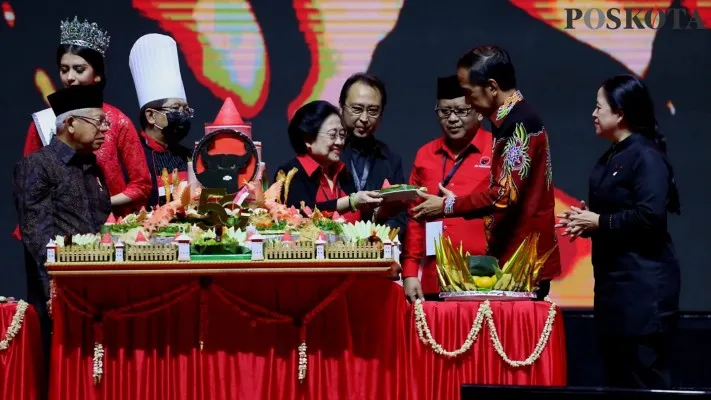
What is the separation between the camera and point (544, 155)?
4.92 metres

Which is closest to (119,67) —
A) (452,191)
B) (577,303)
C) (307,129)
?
(307,129)

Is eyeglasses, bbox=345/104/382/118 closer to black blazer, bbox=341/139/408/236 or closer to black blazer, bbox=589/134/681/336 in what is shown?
black blazer, bbox=341/139/408/236

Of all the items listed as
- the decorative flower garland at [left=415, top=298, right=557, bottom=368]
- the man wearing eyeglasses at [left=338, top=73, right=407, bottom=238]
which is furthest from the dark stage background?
the decorative flower garland at [left=415, top=298, right=557, bottom=368]

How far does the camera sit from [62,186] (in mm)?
4902

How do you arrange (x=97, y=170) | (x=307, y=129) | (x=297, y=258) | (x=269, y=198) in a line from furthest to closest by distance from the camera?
(x=307, y=129) < (x=97, y=170) < (x=269, y=198) < (x=297, y=258)

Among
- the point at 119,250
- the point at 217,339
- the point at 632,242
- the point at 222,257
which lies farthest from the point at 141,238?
the point at 632,242

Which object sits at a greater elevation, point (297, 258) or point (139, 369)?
point (297, 258)

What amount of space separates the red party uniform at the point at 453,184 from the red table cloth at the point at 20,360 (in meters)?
1.54

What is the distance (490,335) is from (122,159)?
1.84 m

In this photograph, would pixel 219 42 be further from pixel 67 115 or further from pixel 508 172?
pixel 508 172

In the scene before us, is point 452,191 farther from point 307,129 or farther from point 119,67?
point 119,67

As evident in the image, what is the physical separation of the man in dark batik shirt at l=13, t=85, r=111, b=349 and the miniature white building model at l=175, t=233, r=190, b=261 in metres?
0.64

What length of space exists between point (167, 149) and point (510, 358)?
1.99 meters

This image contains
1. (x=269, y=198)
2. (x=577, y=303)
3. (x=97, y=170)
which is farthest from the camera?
(x=577, y=303)
